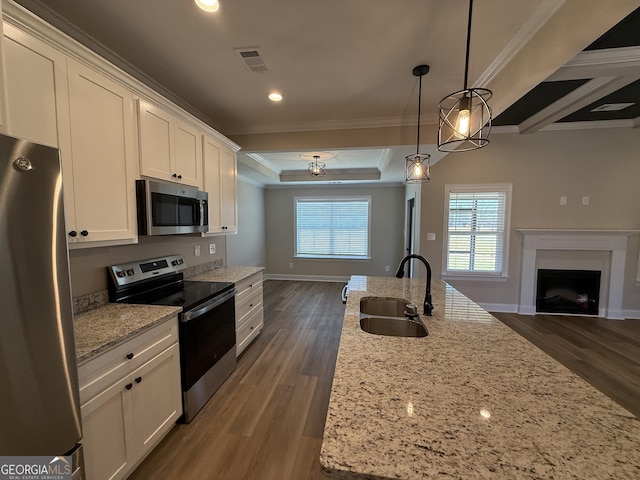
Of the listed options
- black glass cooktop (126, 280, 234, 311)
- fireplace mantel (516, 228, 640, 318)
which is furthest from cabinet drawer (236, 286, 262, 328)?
fireplace mantel (516, 228, 640, 318)

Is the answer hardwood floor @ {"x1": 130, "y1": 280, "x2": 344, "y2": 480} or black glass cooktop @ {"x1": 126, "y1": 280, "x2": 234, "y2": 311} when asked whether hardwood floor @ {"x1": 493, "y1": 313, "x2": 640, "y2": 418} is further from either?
black glass cooktop @ {"x1": 126, "y1": 280, "x2": 234, "y2": 311}

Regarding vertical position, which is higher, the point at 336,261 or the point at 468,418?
the point at 468,418

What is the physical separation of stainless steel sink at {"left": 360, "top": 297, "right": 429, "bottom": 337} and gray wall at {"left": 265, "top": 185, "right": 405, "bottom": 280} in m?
4.75

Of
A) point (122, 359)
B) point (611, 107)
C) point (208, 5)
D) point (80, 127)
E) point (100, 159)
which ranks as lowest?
point (122, 359)

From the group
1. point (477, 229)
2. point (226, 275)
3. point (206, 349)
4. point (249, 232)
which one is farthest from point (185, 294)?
point (477, 229)

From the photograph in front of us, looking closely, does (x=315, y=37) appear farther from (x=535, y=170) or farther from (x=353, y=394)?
(x=535, y=170)

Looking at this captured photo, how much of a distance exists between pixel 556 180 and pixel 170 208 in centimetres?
523

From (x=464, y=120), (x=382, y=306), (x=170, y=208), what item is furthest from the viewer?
(x=170, y=208)

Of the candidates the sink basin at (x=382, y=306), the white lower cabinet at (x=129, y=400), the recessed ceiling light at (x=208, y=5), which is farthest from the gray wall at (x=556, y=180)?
the white lower cabinet at (x=129, y=400)

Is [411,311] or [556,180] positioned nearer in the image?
[411,311]

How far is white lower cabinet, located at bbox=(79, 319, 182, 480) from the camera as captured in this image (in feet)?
4.13

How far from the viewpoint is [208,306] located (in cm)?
213

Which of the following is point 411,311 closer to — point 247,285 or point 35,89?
point 247,285

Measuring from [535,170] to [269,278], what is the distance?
5920mm
